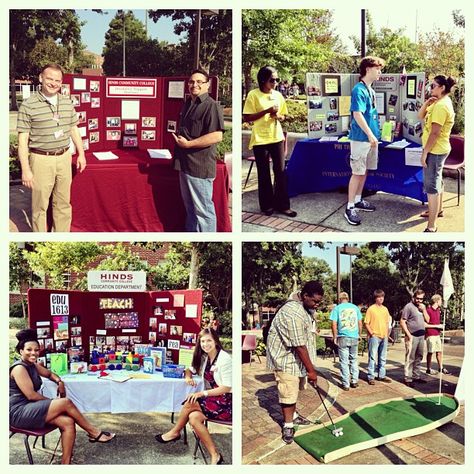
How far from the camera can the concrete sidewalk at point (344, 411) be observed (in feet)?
16.6

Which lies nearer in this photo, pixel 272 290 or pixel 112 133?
pixel 272 290

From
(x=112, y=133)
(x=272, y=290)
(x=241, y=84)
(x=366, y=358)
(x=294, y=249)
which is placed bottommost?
(x=366, y=358)

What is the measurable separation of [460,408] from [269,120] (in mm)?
2891

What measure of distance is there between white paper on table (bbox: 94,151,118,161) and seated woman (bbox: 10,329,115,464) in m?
1.56

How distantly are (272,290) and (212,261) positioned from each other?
55 cm

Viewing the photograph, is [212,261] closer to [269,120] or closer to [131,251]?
[131,251]

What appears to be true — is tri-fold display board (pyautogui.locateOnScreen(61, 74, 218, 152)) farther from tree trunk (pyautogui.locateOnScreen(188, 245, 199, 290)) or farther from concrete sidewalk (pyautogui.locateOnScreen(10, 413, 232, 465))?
concrete sidewalk (pyautogui.locateOnScreen(10, 413, 232, 465))

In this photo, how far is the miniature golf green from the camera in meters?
5.04

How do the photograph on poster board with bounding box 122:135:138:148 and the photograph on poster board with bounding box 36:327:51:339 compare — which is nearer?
the photograph on poster board with bounding box 36:327:51:339

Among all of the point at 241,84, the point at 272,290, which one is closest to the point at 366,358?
the point at 272,290

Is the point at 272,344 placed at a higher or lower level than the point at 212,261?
lower

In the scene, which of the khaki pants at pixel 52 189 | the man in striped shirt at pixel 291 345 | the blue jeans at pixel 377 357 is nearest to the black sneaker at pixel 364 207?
the man in striped shirt at pixel 291 345

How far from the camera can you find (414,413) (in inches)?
205

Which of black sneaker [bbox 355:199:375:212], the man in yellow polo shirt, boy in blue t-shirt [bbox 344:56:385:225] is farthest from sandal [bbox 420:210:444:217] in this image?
the man in yellow polo shirt
